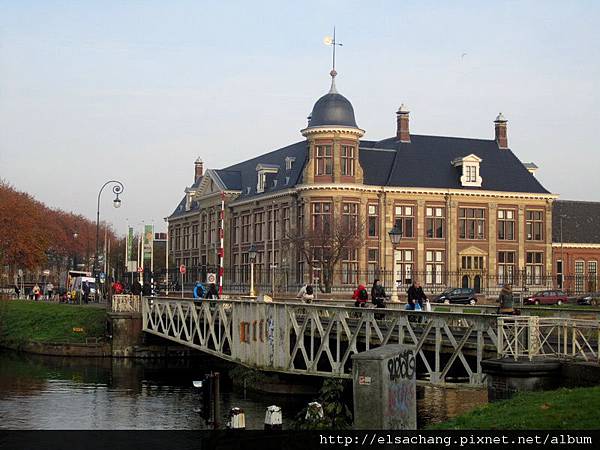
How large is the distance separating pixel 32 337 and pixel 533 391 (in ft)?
139

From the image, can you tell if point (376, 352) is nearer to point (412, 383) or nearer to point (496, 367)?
point (412, 383)

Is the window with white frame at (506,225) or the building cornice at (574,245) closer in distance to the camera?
the window with white frame at (506,225)

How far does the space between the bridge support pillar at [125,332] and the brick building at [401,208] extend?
19395mm

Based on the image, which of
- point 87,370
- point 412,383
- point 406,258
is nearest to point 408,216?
point 406,258

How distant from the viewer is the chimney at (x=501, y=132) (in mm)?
85938

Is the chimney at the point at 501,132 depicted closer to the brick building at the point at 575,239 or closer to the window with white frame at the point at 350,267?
the brick building at the point at 575,239

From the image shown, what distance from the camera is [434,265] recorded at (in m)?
78.3

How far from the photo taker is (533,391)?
18281 mm

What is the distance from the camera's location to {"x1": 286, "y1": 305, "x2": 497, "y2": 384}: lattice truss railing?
2198 cm

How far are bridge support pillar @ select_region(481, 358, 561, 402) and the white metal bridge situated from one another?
40 centimetres

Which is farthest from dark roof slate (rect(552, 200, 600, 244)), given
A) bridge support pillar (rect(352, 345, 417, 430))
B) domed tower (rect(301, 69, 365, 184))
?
bridge support pillar (rect(352, 345, 417, 430))

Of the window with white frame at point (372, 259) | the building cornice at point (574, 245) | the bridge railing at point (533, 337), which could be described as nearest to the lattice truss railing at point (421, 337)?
the bridge railing at point (533, 337)

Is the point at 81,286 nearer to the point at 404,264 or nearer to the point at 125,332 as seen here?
the point at 404,264

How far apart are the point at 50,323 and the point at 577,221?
191 ft
